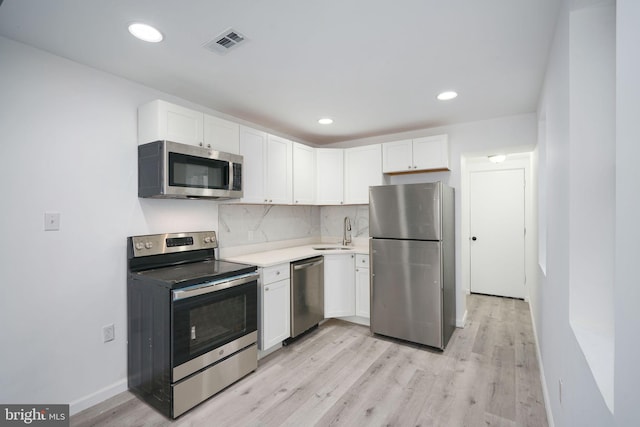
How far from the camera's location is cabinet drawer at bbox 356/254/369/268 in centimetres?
362

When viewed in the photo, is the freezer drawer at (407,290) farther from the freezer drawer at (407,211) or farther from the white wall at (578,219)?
the white wall at (578,219)

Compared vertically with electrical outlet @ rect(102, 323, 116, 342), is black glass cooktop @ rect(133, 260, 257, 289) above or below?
above

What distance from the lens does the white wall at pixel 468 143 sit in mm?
3287

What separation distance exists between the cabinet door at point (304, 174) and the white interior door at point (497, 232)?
9.28 ft

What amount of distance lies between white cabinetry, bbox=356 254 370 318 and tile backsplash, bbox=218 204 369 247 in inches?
25.6

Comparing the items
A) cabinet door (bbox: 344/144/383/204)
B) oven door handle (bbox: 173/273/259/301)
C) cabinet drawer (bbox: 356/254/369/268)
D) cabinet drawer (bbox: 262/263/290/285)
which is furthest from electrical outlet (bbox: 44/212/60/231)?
cabinet door (bbox: 344/144/383/204)

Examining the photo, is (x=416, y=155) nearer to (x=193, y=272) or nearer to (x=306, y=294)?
(x=306, y=294)

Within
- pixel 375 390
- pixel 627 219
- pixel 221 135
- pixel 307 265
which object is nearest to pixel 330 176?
pixel 307 265

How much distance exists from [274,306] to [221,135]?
1.67 m

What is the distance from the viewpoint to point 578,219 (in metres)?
1.30

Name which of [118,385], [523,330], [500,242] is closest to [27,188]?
[118,385]

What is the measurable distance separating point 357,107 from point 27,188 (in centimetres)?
265

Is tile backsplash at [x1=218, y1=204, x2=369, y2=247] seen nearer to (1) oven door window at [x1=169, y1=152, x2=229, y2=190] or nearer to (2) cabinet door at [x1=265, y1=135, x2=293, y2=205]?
(2) cabinet door at [x1=265, y1=135, x2=293, y2=205]

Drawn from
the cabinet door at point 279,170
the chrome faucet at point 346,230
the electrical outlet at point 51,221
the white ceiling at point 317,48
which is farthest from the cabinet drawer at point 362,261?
the electrical outlet at point 51,221
